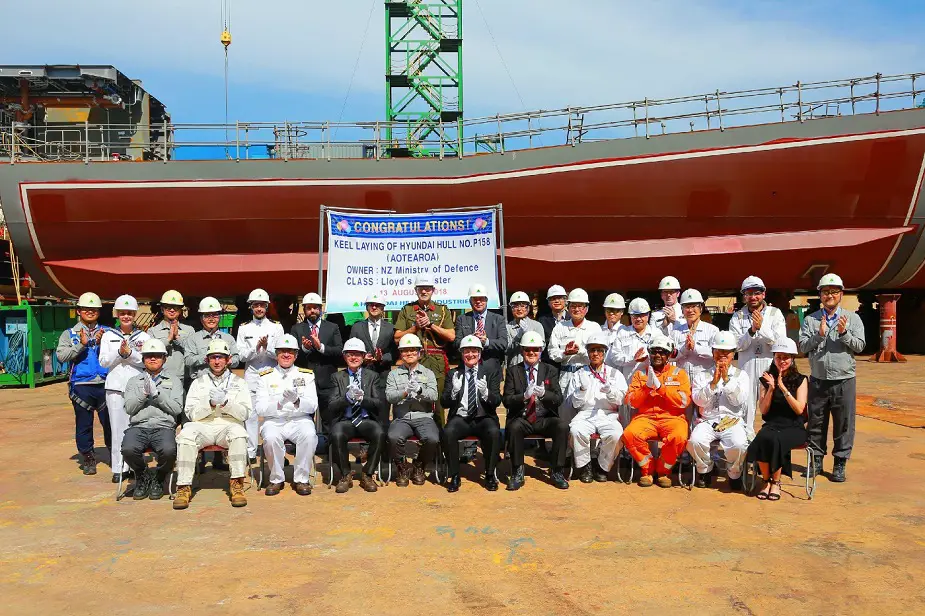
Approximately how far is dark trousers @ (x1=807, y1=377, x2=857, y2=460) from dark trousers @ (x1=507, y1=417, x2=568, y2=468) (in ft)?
8.43

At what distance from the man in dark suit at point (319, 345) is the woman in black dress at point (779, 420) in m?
4.55

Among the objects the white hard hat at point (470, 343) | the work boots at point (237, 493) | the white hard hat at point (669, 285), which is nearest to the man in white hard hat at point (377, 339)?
the white hard hat at point (470, 343)

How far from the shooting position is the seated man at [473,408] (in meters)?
7.12

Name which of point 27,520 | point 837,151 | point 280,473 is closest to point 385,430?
point 280,473

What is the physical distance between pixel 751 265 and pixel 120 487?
13.5m

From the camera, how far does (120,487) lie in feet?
22.8

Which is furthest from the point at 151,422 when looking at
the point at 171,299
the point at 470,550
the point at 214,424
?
the point at 470,550

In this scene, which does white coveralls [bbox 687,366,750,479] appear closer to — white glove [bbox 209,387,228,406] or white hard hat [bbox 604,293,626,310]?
white hard hat [bbox 604,293,626,310]

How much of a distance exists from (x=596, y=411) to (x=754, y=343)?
2.01m

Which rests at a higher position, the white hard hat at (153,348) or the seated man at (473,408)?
the white hard hat at (153,348)

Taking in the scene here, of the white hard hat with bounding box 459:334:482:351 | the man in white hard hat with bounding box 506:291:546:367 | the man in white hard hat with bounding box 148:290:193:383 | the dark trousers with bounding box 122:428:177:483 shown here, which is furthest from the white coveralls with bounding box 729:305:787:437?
the man in white hard hat with bounding box 148:290:193:383

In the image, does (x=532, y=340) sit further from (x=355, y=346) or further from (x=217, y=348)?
(x=217, y=348)

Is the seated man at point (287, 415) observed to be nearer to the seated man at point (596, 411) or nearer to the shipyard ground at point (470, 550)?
the shipyard ground at point (470, 550)

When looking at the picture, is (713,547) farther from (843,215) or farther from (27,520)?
(843,215)
